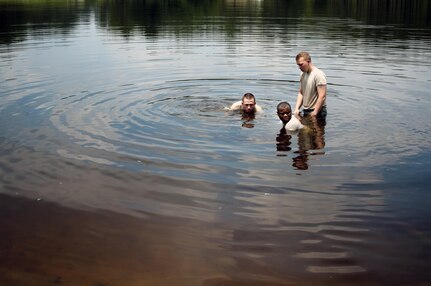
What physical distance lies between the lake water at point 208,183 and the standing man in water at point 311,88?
26.8 inches

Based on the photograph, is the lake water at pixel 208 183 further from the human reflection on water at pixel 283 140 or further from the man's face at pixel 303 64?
the man's face at pixel 303 64

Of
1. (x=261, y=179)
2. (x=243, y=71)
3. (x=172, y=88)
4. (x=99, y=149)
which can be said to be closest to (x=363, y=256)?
(x=261, y=179)

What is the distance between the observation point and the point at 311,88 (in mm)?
14938

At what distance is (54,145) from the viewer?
12.0 metres

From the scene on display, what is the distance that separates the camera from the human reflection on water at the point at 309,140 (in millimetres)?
11086

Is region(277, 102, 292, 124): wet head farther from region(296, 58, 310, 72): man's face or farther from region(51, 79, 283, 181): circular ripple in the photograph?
region(296, 58, 310, 72): man's face

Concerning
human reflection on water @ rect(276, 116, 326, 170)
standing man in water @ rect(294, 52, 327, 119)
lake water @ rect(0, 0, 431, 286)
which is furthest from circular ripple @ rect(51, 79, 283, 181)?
standing man in water @ rect(294, 52, 327, 119)

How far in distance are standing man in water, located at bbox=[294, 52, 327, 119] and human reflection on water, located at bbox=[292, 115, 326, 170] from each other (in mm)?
438

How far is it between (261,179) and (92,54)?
77.0 ft

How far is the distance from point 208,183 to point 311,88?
265 inches

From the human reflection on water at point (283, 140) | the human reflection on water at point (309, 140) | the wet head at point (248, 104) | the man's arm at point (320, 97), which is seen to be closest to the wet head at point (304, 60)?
the man's arm at point (320, 97)

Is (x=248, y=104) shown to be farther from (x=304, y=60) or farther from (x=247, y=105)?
(x=304, y=60)

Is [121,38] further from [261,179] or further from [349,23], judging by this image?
[261,179]

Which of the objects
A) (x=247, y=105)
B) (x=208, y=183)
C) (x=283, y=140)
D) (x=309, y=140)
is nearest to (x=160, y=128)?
(x=247, y=105)
